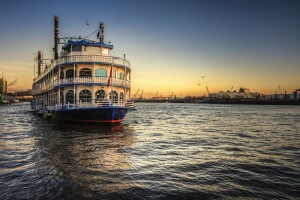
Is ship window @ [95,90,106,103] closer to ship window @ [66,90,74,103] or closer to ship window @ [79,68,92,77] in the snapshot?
ship window @ [79,68,92,77]

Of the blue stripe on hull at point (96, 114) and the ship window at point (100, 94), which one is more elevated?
the ship window at point (100, 94)

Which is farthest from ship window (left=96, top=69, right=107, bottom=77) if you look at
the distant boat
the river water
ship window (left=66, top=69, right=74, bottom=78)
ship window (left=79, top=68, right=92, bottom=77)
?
the river water

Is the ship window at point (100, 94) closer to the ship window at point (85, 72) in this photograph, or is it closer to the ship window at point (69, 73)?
the ship window at point (85, 72)

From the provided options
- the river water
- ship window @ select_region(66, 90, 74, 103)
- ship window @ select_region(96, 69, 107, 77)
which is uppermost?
ship window @ select_region(96, 69, 107, 77)

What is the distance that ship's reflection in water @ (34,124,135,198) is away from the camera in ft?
24.7

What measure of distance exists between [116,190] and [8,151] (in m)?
8.28

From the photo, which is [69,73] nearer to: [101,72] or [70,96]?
[70,96]

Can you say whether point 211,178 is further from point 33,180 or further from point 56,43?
point 56,43

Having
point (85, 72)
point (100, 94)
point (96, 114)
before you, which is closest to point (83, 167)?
point (96, 114)

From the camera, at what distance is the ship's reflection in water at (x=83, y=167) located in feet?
24.7

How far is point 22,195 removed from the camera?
692cm

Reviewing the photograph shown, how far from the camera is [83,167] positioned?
991 cm

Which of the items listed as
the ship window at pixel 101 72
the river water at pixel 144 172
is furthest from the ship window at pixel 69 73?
the river water at pixel 144 172

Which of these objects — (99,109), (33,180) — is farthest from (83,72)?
(33,180)
